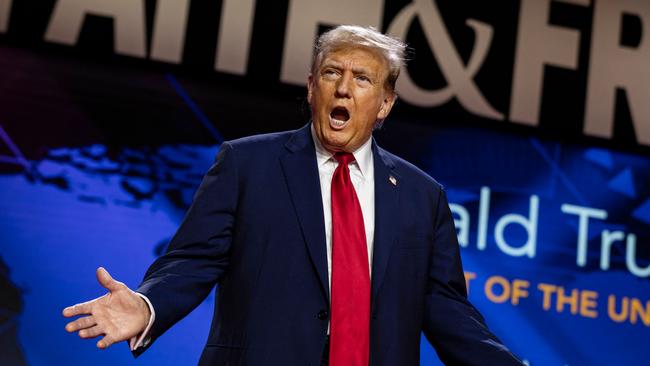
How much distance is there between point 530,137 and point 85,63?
209 cm

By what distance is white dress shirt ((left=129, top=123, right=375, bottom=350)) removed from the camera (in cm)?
171

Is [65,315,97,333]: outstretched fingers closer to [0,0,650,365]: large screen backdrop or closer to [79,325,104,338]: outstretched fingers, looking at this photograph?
[79,325,104,338]: outstretched fingers

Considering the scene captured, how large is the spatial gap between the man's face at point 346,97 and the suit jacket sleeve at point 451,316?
0.86 ft

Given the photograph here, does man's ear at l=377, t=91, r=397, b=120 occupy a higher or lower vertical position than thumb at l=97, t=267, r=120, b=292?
higher

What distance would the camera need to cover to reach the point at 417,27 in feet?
13.0

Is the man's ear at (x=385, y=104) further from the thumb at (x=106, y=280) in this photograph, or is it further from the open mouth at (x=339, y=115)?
the thumb at (x=106, y=280)

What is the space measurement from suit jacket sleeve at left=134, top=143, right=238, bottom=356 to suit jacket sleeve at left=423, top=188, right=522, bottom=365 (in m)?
0.48

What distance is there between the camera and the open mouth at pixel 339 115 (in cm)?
182

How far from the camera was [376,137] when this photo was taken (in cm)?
375

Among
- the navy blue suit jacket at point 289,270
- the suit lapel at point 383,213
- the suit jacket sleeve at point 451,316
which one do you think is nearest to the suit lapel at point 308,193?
the navy blue suit jacket at point 289,270

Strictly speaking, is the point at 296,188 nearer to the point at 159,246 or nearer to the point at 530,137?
the point at 159,246

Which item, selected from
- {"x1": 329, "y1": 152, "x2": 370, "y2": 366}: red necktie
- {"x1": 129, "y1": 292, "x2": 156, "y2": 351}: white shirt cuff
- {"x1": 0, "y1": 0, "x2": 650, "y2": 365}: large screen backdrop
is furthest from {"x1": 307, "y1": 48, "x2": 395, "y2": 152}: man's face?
{"x1": 0, "y1": 0, "x2": 650, "y2": 365}: large screen backdrop

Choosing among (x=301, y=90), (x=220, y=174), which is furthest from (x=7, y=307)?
(x=220, y=174)

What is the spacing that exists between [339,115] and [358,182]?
160mm
